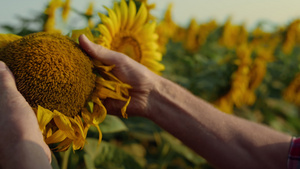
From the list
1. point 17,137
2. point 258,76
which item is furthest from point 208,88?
point 17,137

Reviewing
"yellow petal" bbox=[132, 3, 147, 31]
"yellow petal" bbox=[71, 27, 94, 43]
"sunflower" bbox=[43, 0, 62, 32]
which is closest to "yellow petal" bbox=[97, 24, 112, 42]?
"yellow petal" bbox=[71, 27, 94, 43]

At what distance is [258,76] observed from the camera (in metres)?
3.32

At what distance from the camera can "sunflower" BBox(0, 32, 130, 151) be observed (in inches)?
46.0

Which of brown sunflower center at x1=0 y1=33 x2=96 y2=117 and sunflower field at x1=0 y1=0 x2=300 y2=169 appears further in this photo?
sunflower field at x1=0 y1=0 x2=300 y2=169

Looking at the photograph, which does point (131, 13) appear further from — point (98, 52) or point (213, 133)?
point (213, 133)

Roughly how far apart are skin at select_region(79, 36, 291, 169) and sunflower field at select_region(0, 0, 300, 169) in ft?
0.58

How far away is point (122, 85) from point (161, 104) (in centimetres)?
34

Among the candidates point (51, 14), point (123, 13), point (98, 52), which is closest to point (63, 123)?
point (98, 52)

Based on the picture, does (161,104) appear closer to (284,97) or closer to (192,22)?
(284,97)

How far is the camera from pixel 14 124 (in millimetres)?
967

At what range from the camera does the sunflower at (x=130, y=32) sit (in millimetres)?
1546

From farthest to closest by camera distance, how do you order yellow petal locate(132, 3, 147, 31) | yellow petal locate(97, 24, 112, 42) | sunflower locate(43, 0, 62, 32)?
sunflower locate(43, 0, 62, 32)
yellow petal locate(132, 3, 147, 31)
yellow petal locate(97, 24, 112, 42)

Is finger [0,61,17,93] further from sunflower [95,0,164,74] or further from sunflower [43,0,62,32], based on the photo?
sunflower [43,0,62,32]

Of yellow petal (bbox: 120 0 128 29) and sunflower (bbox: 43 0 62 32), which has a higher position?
yellow petal (bbox: 120 0 128 29)
